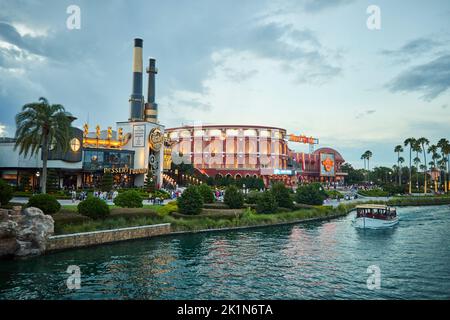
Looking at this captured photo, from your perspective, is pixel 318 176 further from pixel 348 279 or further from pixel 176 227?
pixel 348 279

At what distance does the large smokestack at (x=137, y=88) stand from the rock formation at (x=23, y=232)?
7406 centimetres

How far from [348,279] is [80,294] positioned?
58.6ft

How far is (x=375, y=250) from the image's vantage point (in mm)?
33906

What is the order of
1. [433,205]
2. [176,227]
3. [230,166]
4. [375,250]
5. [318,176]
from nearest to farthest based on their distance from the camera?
[375,250], [176,227], [433,205], [230,166], [318,176]

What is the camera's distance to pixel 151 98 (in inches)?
4286

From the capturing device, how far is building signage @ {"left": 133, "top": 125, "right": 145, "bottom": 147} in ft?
303

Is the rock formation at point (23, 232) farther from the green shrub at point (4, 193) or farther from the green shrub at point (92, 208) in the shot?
the green shrub at point (4, 193)

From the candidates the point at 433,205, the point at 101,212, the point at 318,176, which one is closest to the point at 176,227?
the point at 101,212

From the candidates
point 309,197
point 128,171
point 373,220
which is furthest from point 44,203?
point 128,171

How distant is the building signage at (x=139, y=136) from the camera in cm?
9244

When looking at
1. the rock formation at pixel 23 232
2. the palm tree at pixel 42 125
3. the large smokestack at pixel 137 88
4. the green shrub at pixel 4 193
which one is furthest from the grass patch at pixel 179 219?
the large smokestack at pixel 137 88

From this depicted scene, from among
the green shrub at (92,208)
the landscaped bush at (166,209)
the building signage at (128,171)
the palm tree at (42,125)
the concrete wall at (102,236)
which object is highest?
the palm tree at (42,125)

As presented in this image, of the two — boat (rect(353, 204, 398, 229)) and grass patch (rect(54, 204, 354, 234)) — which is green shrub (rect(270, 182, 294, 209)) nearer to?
grass patch (rect(54, 204, 354, 234))

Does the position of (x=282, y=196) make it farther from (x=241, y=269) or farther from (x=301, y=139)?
(x=301, y=139)
